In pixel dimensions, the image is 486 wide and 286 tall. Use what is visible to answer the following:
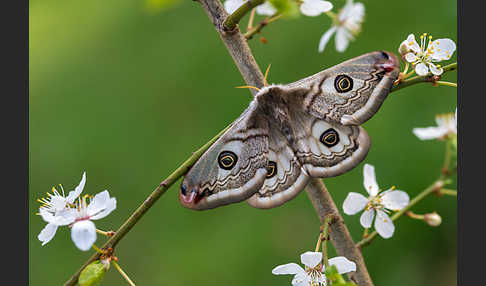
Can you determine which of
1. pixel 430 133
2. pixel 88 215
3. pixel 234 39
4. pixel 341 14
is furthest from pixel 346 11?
pixel 88 215

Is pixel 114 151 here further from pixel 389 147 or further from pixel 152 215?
pixel 389 147

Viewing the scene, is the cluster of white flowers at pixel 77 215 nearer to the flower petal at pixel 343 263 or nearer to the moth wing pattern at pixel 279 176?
the moth wing pattern at pixel 279 176

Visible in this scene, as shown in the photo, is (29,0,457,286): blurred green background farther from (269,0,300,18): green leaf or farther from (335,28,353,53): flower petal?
(269,0,300,18): green leaf

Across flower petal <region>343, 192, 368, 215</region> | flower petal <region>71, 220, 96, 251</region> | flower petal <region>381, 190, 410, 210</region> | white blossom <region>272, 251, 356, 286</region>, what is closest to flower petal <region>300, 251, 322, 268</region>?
white blossom <region>272, 251, 356, 286</region>

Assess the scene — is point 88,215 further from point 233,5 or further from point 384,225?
point 384,225

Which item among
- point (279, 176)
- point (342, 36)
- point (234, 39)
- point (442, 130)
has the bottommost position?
point (442, 130)

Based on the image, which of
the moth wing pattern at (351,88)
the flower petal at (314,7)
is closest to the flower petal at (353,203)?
the moth wing pattern at (351,88)

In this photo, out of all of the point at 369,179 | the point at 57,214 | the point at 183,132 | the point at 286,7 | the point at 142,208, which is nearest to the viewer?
the point at 286,7
